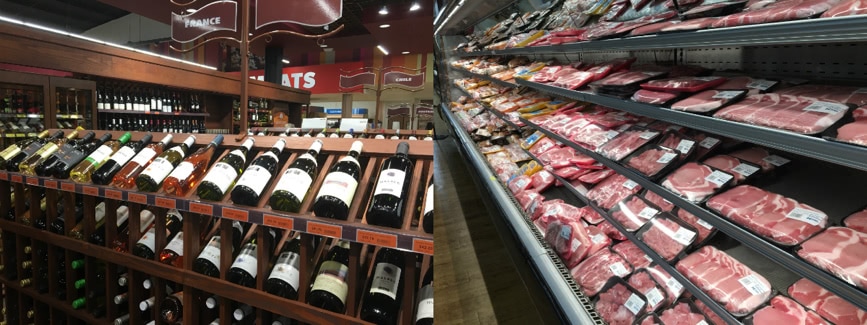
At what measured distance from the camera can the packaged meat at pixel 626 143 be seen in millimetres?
1761

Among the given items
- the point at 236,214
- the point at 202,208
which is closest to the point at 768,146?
the point at 236,214

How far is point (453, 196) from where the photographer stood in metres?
3.49

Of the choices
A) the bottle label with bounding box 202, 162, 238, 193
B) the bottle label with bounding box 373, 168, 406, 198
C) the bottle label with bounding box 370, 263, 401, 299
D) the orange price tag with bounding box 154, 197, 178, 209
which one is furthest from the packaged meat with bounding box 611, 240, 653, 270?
the orange price tag with bounding box 154, 197, 178, 209

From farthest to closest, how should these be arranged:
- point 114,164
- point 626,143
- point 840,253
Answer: point 626,143
point 114,164
point 840,253

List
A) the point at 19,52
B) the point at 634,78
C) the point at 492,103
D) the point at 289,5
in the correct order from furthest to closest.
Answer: the point at 492,103
the point at 19,52
the point at 634,78
the point at 289,5

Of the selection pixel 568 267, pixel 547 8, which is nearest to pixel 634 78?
pixel 568 267

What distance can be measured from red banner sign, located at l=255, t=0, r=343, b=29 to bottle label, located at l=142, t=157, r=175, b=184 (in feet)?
2.18

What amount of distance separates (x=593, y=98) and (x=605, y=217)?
596 mm

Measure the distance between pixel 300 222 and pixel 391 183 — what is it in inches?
11.5

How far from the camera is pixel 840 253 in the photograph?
0.95 meters

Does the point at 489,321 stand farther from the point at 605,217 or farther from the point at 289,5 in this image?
the point at 289,5

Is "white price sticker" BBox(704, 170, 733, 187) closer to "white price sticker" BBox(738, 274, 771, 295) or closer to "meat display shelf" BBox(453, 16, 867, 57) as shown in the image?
"white price sticker" BBox(738, 274, 771, 295)

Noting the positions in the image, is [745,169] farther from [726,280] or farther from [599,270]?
[599,270]

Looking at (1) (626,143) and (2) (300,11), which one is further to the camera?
(1) (626,143)
